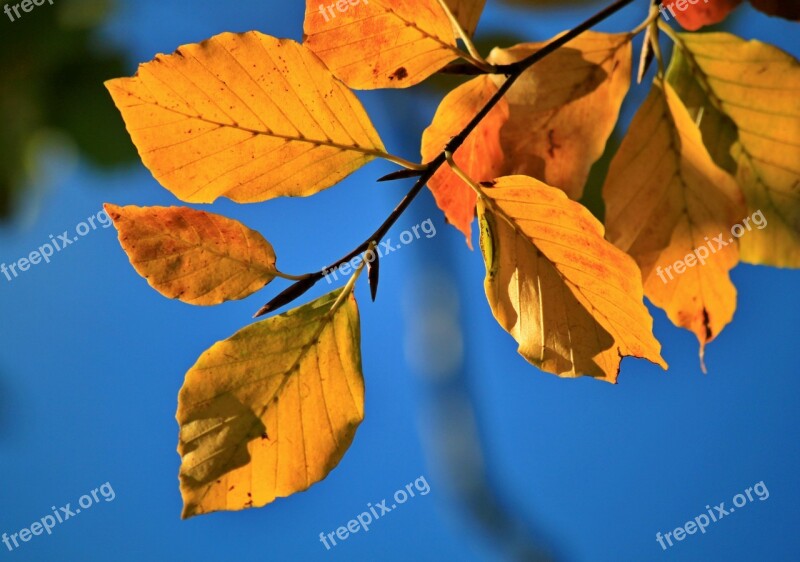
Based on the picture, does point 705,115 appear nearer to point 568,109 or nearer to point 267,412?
point 568,109

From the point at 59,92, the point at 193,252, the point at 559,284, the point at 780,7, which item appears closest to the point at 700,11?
the point at 780,7

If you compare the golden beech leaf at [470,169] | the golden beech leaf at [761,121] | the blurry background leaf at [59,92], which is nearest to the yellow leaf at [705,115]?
the golden beech leaf at [761,121]

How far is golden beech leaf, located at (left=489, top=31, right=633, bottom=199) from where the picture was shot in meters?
0.34

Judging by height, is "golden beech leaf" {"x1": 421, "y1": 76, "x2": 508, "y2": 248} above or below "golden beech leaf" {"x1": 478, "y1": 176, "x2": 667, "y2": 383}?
above

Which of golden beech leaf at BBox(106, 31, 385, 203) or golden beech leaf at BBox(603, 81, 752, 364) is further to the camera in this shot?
A: golden beech leaf at BBox(603, 81, 752, 364)

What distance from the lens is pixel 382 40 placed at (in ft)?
0.91

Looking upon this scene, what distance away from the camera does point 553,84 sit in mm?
347

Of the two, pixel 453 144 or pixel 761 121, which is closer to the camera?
pixel 453 144

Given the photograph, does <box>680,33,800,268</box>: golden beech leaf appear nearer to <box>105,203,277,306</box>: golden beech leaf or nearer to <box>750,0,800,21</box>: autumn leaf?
<box>750,0,800,21</box>: autumn leaf

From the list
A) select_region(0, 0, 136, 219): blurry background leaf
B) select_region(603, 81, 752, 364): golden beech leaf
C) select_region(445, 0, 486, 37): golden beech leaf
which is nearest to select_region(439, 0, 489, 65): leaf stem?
select_region(445, 0, 486, 37): golden beech leaf

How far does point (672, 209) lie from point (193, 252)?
0.83 ft

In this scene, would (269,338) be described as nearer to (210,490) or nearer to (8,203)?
(210,490)

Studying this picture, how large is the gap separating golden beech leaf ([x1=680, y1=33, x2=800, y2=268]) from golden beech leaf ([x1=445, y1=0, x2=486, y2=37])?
14cm

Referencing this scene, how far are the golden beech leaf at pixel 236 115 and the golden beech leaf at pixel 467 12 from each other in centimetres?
6
